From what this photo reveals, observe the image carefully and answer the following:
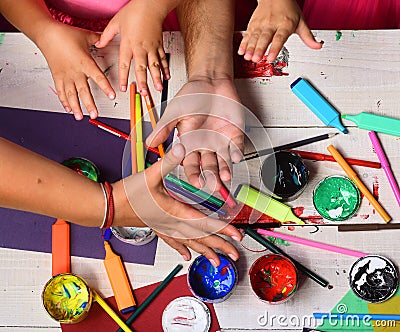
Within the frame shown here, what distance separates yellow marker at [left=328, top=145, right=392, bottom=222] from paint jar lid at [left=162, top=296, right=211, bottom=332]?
32cm

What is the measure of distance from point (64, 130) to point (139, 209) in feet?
0.68

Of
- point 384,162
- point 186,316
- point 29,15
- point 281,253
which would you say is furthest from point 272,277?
point 29,15

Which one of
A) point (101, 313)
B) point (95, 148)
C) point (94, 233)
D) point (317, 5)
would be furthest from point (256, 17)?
point (101, 313)

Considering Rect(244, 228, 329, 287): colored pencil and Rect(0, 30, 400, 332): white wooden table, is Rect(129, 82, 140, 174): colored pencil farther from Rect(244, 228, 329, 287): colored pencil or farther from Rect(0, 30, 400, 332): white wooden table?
Rect(244, 228, 329, 287): colored pencil

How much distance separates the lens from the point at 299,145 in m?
0.97

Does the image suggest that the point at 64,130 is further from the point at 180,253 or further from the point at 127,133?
the point at 180,253

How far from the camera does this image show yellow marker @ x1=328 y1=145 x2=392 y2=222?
0.93 m

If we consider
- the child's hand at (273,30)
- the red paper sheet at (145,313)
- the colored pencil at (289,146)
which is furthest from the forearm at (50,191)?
the child's hand at (273,30)

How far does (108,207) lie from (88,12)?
0.44 metres

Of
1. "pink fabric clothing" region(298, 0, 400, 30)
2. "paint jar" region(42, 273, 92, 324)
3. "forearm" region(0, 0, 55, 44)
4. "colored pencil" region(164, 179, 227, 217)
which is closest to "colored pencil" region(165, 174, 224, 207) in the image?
"colored pencil" region(164, 179, 227, 217)

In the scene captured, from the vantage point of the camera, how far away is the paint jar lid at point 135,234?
93 centimetres

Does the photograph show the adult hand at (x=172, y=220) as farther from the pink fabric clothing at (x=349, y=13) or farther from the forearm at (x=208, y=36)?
the pink fabric clothing at (x=349, y=13)

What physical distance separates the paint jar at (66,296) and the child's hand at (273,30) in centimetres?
46

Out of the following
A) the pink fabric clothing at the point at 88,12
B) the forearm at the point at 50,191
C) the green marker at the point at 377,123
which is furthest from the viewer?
the pink fabric clothing at the point at 88,12
